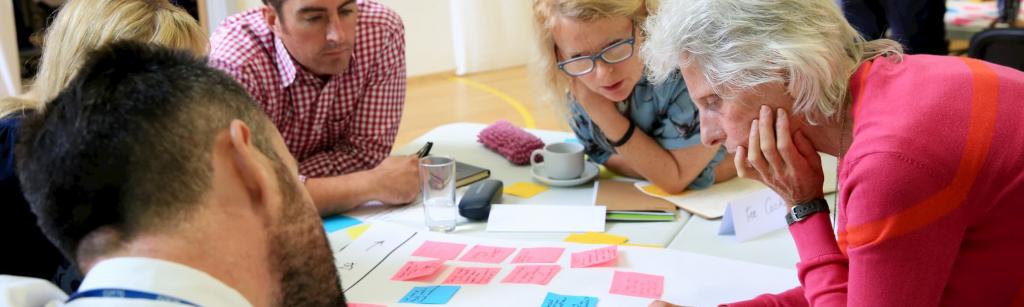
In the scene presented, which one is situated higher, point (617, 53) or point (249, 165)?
point (249, 165)

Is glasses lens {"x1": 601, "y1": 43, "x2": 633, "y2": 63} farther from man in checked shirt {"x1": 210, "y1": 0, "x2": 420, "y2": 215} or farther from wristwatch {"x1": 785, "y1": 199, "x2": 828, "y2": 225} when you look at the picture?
wristwatch {"x1": 785, "y1": 199, "x2": 828, "y2": 225}

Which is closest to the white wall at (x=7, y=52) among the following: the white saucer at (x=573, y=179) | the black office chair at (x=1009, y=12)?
the white saucer at (x=573, y=179)

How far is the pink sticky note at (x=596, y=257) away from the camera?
1.55 meters

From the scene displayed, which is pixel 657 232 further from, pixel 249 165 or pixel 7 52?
pixel 7 52

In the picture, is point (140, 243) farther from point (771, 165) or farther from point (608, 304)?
point (771, 165)

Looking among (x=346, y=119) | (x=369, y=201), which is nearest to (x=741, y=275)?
(x=369, y=201)

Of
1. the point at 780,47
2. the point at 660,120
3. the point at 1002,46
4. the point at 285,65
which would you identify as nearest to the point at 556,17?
the point at 660,120

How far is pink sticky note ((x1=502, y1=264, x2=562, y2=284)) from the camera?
58.7 inches

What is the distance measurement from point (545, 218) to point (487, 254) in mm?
228

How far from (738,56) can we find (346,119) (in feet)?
4.62

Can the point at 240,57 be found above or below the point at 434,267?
above

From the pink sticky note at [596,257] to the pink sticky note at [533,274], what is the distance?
0.04m

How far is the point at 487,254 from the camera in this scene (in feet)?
5.32

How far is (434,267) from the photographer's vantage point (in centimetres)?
157
